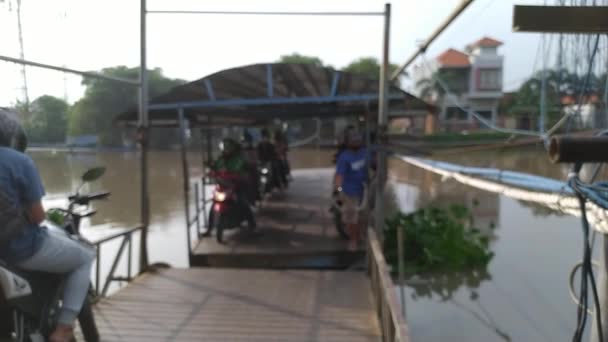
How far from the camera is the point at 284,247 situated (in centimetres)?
554

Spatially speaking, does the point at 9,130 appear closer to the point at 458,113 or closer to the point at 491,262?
the point at 491,262

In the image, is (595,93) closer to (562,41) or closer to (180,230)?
(562,41)

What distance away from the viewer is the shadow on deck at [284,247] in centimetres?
528

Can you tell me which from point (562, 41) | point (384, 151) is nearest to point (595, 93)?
point (562, 41)

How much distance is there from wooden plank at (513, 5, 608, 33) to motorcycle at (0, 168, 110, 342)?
2.16m

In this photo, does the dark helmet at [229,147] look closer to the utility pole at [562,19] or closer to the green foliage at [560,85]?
the green foliage at [560,85]

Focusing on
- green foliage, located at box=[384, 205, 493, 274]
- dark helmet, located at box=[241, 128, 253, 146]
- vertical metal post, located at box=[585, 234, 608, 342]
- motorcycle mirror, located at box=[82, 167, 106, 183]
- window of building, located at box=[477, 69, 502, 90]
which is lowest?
green foliage, located at box=[384, 205, 493, 274]

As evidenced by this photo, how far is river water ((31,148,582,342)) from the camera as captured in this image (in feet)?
14.7

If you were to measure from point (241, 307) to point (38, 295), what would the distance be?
65.0 inches

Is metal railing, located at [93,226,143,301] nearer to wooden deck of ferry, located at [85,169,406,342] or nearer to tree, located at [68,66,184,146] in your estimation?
wooden deck of ferry, located at [85,169,406,342]

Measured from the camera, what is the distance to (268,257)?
208 inches

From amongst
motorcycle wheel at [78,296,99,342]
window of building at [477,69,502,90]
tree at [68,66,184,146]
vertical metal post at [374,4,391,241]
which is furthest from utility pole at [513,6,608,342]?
window of building at [477,69,502,90]

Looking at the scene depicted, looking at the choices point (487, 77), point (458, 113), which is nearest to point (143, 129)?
point (458, 113)

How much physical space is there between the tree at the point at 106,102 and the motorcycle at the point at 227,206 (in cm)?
122
